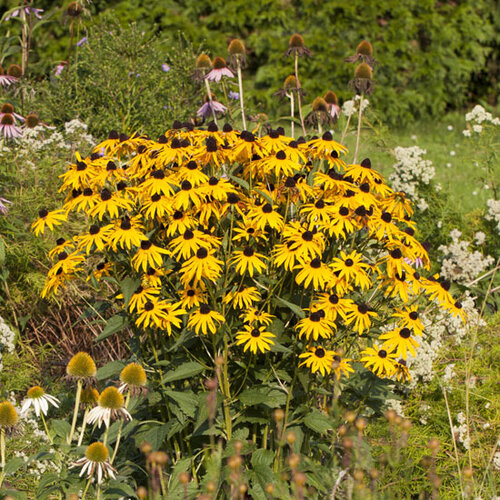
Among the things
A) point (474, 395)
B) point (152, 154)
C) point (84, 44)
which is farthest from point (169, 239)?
point (84, 44)

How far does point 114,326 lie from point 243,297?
528 millimetres

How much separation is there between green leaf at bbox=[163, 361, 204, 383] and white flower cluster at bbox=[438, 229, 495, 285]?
265 cm

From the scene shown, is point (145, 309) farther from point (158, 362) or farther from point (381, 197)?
point (381, 197)

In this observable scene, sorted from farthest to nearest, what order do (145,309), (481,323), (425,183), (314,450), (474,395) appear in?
(425,183) < (481,323) < (474,395) < (314,450) < (145,309)

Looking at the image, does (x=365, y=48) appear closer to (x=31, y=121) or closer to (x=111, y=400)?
(x=31, y=121)

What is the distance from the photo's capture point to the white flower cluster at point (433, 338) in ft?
12.8

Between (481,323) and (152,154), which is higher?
(152,154)

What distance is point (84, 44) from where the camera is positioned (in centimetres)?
592

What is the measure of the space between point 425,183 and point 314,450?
2.77 metres

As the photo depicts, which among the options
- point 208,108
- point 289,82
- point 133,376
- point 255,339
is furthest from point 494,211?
point 133,376

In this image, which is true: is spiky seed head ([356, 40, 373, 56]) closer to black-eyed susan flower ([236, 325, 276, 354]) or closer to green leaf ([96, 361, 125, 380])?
black-eyed susan flower ([236, 325, 276, 354])

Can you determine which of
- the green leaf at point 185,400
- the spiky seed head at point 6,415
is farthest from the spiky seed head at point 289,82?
the spiky seed head at point 6,415

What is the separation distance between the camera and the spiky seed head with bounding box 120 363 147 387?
2.48m

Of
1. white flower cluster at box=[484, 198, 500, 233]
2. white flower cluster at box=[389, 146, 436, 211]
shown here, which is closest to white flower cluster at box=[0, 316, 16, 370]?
white flower cluster at box=[389, 146, 436, 211]
